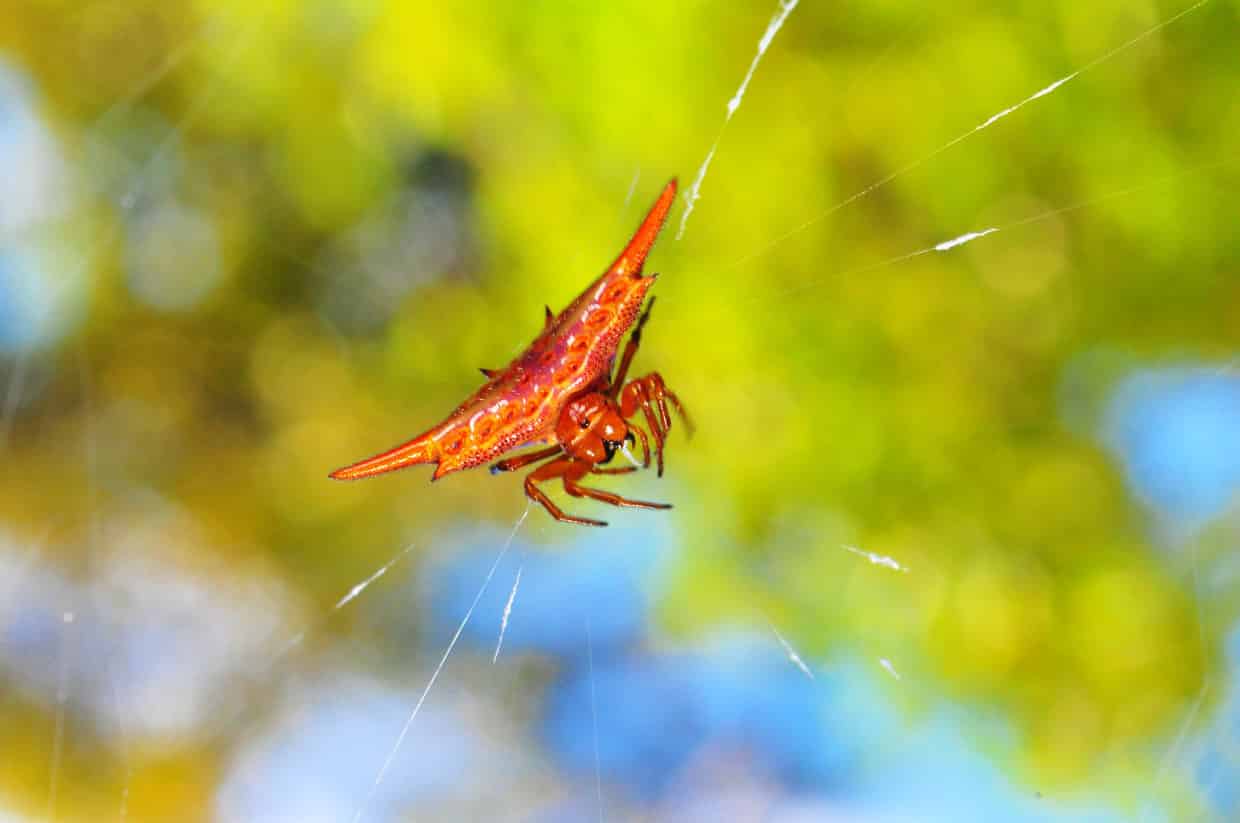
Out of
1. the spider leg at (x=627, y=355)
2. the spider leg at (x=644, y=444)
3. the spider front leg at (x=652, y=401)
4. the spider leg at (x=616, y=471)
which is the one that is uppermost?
the spider leg at (x=627, y=355)

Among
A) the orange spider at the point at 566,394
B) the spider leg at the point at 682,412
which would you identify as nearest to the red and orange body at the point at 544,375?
the orange spider at the point at 566,394

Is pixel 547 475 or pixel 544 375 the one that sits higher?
pixel 544 375

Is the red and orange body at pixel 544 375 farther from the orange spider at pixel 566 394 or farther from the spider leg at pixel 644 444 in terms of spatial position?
the spider leg at pixel 644 444

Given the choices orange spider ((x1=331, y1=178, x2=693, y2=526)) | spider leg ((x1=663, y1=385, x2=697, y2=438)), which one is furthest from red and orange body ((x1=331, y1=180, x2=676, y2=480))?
spider leg ((x1=663, y1=385, x2=697, y2=438))

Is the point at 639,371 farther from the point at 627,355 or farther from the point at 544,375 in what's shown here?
the point at 544,375

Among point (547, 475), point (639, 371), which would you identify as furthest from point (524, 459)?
point (639, 371)

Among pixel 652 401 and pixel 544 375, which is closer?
pixel 544 375

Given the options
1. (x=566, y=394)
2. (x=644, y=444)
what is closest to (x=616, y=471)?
(x=644, y=444)

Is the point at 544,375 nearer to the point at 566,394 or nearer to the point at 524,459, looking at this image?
the point at 566,394
